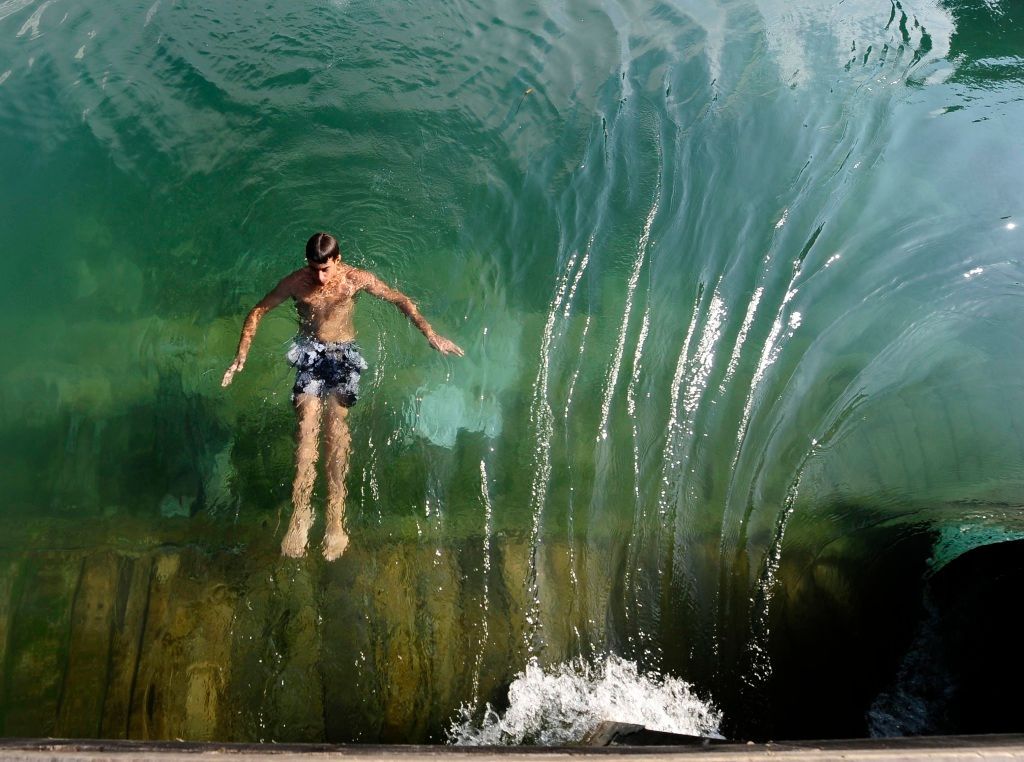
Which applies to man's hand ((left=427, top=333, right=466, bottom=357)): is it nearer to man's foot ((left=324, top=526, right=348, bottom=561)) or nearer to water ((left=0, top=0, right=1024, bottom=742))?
water ((left=0, top=0, right=1024, bottom=742))

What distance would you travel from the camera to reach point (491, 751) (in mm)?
3361

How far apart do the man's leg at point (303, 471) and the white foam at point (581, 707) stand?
1689mm

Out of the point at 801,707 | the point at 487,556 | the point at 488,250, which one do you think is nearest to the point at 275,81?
the point at 488,250

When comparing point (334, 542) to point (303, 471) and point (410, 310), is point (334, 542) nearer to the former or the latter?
point (303, 471)

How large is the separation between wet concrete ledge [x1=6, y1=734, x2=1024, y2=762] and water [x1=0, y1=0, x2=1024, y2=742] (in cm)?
127

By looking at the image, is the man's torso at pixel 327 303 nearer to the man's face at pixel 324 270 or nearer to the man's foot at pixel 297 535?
the man's face at pixel 324 270

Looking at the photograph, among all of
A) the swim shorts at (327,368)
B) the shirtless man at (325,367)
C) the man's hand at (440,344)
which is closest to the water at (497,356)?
the shirtless man at (325,367)

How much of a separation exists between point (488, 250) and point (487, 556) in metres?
2.78

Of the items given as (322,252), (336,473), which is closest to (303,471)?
(336,473)

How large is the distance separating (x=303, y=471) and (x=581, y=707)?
2.58m

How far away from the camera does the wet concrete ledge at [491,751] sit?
10.7 ft

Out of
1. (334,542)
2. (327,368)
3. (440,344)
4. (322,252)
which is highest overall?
(322,252)

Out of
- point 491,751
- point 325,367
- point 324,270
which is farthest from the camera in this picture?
point 325,367

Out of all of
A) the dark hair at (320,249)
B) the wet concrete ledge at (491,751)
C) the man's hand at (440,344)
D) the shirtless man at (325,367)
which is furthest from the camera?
the shirtless man at (325,367)
